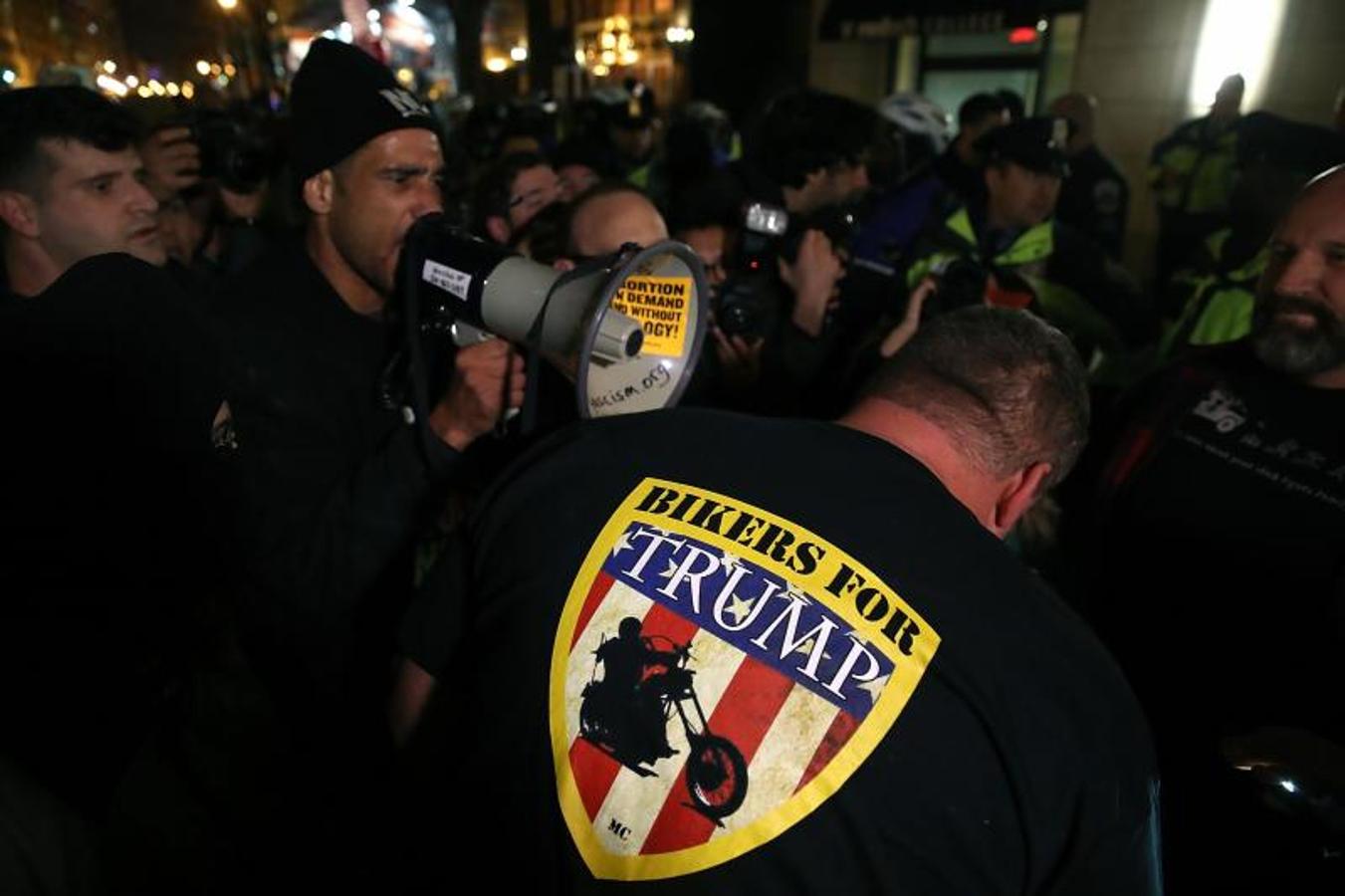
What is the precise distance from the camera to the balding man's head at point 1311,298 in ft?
5.98

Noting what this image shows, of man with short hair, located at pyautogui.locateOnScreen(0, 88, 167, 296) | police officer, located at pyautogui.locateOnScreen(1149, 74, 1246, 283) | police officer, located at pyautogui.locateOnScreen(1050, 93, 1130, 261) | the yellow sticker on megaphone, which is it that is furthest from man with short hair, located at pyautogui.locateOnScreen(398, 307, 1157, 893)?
police officer, located at pyautogui.locateOnScreen(1149, 74, 1246, 283)

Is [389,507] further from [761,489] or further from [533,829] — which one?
[761,489]

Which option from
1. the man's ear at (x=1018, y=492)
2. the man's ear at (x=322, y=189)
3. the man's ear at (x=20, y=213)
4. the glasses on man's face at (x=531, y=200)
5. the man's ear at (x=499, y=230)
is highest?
the man's ear at (x=322, y=189)

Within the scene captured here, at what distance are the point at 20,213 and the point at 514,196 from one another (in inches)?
72.8

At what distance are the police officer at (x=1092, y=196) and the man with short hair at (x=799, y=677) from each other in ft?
15.8

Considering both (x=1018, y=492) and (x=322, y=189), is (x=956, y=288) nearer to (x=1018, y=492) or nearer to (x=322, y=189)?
(x=1018, y=492)

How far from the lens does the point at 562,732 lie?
1.06 meters

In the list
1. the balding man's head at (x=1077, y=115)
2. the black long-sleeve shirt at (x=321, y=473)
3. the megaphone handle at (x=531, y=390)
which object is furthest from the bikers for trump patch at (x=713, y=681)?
the balding man's head at (x=1077, y=115)

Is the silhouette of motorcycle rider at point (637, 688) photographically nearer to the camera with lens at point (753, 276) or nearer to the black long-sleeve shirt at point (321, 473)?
the black long-sleeve shirt at point (321, 473)

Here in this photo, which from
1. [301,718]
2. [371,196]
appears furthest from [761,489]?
[301,718]

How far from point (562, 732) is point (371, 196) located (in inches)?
52.0

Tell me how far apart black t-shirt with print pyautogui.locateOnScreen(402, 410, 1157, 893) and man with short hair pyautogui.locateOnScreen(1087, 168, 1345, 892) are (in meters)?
1.01

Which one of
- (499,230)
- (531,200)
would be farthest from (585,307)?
(531,200)

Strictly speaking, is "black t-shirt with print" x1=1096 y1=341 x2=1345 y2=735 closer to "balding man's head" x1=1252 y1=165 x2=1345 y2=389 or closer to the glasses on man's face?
"balding man's head" x1=1252 y1=165 x2=1345 y2=389
